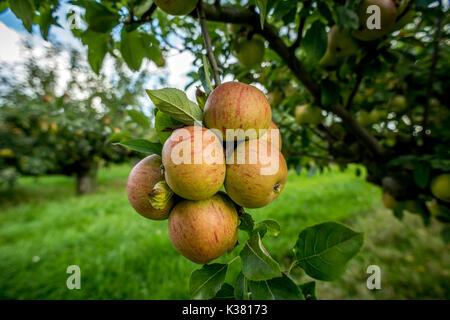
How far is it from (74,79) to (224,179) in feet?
Answer: 23.0

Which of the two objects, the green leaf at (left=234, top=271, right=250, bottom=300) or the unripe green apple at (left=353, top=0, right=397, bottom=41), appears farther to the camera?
the unripe green apple at (left=353, top=0, right=397, bottom=41)

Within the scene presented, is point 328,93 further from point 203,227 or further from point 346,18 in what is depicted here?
point 203,227

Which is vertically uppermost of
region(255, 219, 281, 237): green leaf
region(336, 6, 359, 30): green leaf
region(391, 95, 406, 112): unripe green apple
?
region(391, 95, 406, 112): unripe green apple

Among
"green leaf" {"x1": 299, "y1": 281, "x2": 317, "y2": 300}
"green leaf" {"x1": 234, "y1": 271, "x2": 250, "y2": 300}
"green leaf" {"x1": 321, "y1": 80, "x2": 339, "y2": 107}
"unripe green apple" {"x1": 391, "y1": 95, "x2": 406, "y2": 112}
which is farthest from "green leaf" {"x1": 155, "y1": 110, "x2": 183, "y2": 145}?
"unripe green apple" {"x1": 391, "y1": 95, "x2": 406, "y2": 112}

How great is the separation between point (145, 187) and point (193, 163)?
6.8 inches

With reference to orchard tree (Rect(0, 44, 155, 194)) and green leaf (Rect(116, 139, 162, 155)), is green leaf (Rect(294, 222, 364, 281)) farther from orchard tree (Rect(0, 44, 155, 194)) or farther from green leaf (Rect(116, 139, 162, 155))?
orchard tree (Rect(0, 44, 155, 194))

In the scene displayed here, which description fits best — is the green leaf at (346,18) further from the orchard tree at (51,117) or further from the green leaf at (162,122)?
the orchard tree at (51,117)

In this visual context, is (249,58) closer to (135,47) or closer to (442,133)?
(135,47)

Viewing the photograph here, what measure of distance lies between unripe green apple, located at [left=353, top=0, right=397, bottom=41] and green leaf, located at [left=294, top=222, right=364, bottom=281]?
829 millimetres

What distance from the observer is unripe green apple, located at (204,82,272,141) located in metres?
0.56

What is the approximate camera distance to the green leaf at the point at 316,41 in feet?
3.14

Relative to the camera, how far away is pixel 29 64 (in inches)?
194

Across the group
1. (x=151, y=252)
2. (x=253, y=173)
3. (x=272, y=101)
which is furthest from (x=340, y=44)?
(x=151, y=252)
